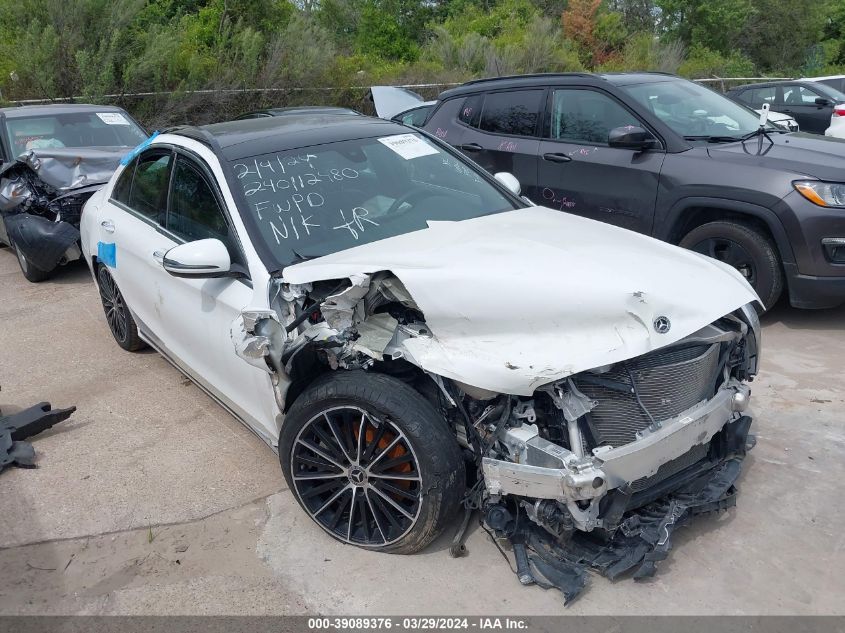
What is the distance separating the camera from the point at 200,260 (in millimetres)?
3357

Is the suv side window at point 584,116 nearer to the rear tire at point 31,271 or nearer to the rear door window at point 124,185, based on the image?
the rear door window at point 124,185

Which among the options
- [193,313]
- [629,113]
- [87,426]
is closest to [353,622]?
[193,313]

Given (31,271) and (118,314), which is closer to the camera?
(118,314)

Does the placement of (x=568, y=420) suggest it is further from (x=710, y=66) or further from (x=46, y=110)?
(x=710, y=66)

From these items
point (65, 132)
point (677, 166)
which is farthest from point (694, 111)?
point (65, 132)

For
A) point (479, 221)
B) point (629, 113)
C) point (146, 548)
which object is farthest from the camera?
point (629, 113)

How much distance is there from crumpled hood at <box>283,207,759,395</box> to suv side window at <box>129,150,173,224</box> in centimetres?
154

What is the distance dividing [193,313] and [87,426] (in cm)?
126

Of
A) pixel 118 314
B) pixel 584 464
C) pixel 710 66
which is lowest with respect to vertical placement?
pixel 710 66

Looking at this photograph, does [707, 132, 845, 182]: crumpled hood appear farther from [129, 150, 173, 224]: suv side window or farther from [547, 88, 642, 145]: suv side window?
[129, 150, 173, 224]: suv side window

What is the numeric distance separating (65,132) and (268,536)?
6.63 metres

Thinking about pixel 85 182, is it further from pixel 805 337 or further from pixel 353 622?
pixel 805 337

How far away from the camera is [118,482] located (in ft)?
12.8

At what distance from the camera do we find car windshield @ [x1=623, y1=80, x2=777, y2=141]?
583cm
